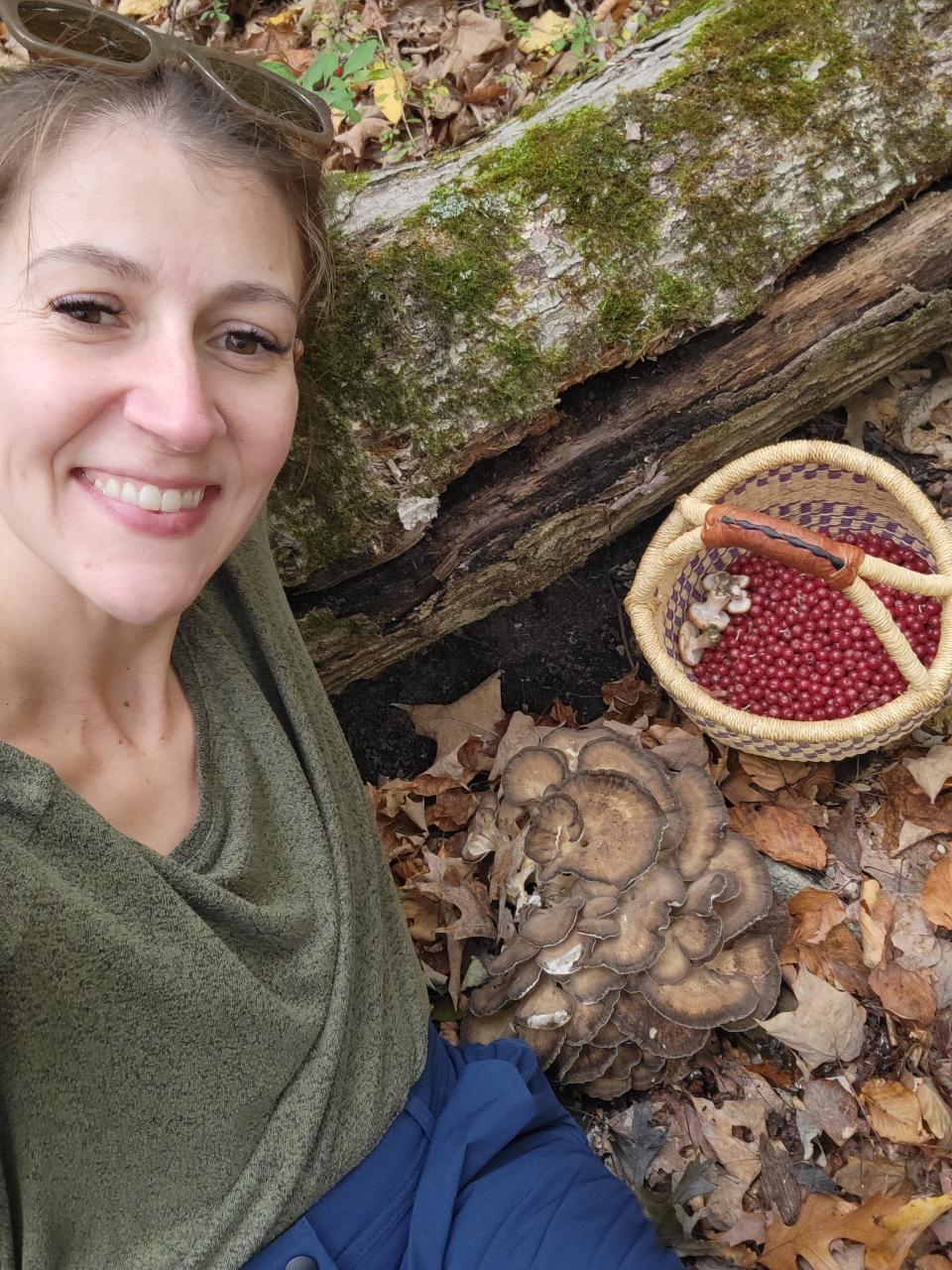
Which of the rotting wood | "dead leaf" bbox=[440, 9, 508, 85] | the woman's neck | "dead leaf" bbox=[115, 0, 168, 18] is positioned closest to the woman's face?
the woman's neck

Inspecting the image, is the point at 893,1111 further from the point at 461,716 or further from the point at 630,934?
the point at 461,716

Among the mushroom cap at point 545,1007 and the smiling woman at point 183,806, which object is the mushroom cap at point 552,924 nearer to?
the mushroom cap at point 545,1007

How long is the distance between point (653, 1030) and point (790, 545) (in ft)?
4.51

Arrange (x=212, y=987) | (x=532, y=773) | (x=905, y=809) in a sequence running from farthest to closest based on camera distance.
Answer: (x=905, y=809), (x=532, y=773), (x=212, y=987)

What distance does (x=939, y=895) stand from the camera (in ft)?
9.11

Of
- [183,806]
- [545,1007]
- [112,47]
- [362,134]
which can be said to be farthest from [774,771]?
[362,134]

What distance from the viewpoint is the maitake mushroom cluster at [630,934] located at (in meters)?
2.50

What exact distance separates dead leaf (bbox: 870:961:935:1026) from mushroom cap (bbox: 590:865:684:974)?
2.29ft

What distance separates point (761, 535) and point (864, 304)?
0.85 m

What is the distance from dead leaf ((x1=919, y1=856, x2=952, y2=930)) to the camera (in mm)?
2752

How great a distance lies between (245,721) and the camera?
2.12 metres

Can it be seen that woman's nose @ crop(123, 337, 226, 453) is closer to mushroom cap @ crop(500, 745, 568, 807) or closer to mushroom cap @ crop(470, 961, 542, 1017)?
mushroom cap @ crop(500, 745, 568, 807)

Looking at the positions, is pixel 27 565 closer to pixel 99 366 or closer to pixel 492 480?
pixel 99 366

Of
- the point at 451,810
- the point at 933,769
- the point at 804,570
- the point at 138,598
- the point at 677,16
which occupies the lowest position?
the point at 933,769
